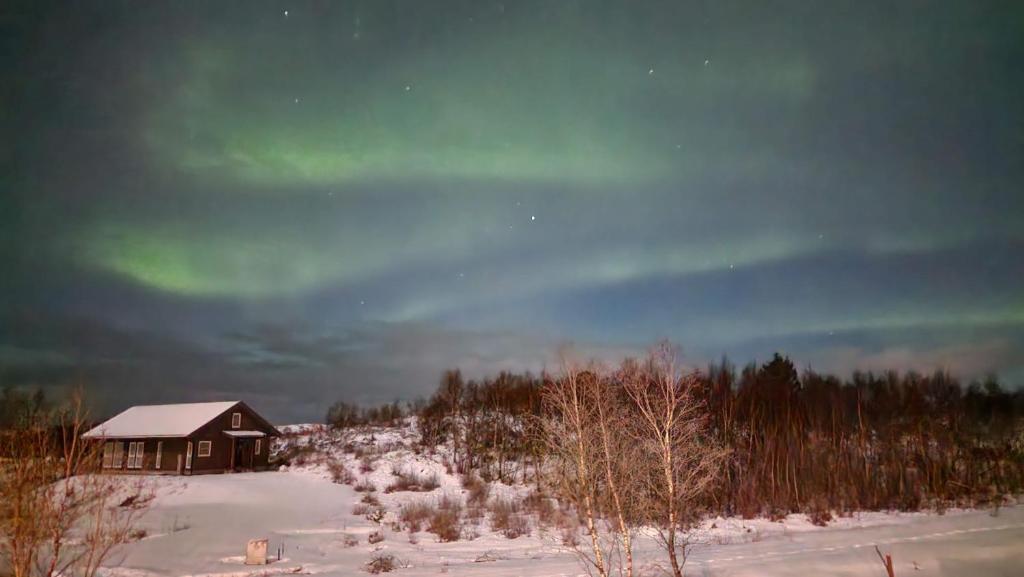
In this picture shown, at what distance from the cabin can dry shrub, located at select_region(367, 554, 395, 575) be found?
116 feet

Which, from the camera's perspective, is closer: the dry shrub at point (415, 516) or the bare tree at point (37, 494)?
the bare tree at point (37, 494)

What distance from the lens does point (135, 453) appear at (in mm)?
55812

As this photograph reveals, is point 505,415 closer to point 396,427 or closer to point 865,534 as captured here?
point 396,427

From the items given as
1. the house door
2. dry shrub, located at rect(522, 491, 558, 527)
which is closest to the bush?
dry shrub, located at rect(522, 491, 558, 527)

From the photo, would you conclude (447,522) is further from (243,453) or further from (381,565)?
(243,453)

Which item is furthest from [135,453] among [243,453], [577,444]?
[577,444]

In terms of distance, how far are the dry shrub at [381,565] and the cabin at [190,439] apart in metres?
35.3

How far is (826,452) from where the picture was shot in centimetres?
4744

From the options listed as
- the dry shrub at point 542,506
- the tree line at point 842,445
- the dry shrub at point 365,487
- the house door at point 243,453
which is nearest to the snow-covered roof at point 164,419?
the house door at point 243,453

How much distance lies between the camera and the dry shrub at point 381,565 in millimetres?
24591

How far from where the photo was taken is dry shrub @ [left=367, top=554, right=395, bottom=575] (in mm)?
24591

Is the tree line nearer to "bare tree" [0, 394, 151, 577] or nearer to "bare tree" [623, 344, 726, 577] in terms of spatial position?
"bare tree" [623, 344, 726, 577]

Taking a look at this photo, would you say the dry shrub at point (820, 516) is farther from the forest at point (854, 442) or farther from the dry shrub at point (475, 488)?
the dry shrub at point (475, 488)

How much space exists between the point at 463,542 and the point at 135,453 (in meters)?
37.1
